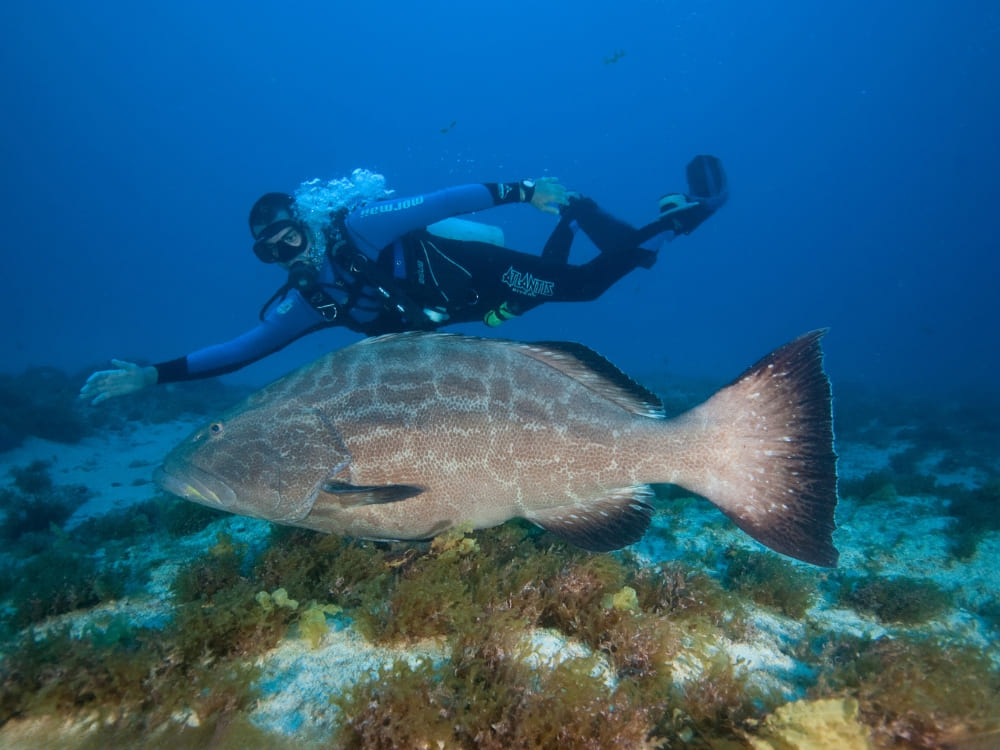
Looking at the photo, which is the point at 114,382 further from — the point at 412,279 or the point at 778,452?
the point at 778,452

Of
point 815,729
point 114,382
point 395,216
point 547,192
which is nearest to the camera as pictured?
point 815,729

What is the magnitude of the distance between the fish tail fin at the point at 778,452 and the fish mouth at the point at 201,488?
320cm

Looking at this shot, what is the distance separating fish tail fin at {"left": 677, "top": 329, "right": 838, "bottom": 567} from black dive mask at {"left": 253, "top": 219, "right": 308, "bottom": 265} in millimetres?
4887

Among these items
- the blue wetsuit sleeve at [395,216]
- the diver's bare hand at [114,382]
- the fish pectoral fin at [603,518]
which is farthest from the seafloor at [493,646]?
the blue wetsuit sleeve at [395,216]

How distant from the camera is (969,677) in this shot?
248cm

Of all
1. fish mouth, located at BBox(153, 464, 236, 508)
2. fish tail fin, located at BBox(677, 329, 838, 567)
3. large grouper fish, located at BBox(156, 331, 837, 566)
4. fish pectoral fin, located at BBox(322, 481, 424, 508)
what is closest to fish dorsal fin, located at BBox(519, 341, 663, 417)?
large grouper fish, located at BBox(156, 331, 837, 566)

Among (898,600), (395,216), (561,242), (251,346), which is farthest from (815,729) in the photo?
(561,242)

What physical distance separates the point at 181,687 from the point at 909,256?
17892 centimetres

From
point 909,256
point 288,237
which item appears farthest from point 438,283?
point 909,256

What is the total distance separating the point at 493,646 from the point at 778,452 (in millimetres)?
2219

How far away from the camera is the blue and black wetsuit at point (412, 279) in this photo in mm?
5426

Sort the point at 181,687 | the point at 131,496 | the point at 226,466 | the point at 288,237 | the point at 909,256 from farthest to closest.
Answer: the point at 909,256
the point at 131,496
the point at 288,237
the point at 226,466
the point at 181,687

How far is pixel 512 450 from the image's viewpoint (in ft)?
10.8

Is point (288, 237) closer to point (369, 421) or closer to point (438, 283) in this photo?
point (438, 283)
